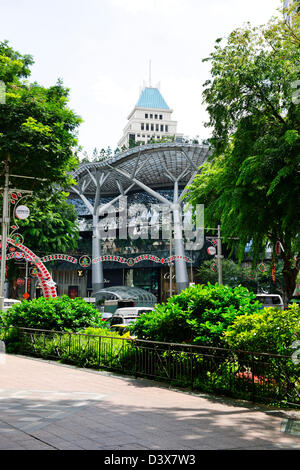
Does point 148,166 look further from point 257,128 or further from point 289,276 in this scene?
point 257,128

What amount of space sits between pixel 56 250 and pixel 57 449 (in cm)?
3856

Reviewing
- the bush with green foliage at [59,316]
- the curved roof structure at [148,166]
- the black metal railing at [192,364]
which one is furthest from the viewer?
the curved roof structure at [148,166]

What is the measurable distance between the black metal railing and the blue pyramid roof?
151319mm

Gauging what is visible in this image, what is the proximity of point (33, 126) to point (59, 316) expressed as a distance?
326 inches

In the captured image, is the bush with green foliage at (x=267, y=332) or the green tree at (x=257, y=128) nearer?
the bush with green foliage at (x=267, y=332)

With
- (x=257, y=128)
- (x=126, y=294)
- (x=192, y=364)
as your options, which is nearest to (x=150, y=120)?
(x=126, y=294)

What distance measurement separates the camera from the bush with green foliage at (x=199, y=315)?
10.2 metres

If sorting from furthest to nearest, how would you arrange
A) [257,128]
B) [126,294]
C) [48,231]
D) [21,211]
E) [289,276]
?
[126,294] < [48,231] < [21,211] < [289,276] < [257,128]

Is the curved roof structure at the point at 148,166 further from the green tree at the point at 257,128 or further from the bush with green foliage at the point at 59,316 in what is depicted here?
the green tree at the point at 257,128

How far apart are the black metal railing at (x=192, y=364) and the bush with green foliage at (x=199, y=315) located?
38cm

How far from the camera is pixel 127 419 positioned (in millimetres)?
7039

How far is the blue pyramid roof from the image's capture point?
527ft

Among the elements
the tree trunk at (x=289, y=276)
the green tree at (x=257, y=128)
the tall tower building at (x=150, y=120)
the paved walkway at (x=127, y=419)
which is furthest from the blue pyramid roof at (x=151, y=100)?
the paved walkway at (x=127, y=419)

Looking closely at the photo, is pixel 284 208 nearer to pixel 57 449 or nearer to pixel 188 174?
pixel 57 449
